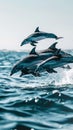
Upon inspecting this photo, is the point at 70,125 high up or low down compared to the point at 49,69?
down

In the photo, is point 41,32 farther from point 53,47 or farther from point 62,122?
point 62,122

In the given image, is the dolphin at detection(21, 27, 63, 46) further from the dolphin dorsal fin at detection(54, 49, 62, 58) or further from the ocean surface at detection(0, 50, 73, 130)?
the ocean surface at detection(0, 50, 73, 130)

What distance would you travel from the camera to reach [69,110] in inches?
364

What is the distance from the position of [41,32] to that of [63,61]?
168cm

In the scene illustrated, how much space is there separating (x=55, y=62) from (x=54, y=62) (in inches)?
1.9

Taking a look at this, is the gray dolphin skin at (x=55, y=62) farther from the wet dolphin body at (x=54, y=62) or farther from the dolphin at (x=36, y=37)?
the dolphin at (x=36, y=37)

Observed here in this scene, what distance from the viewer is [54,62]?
11.9 m

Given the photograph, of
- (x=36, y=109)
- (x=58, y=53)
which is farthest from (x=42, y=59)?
(x=36, y=109)

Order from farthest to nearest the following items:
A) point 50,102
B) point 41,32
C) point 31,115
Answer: point 41,32 → point 50,102 → point 31,115

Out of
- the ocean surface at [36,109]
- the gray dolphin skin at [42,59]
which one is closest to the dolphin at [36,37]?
the gray dolphin skin at [42,59]

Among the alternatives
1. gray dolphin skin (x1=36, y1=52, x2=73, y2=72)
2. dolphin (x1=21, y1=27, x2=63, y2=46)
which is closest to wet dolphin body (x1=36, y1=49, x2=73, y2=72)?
gray dolphin skin (x1=36, y1=52, x2=73, y2=72)

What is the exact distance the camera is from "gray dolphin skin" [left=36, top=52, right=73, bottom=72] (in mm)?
11641

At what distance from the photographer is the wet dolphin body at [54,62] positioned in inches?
458

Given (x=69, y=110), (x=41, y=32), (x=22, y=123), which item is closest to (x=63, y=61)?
(x=41, y=32)
